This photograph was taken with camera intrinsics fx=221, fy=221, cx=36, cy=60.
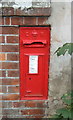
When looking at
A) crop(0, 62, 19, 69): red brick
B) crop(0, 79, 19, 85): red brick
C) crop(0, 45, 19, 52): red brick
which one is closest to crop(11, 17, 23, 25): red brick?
crop(0, 45, 19, 52): red brick

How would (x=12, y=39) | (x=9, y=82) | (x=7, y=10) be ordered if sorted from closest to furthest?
(x=7, y=10) → (x=12, y=39) → (x=9, y=82)

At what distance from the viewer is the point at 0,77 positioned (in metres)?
2.93

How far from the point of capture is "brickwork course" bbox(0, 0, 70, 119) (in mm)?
2756

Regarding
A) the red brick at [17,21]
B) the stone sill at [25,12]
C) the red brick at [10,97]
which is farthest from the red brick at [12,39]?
the red brick at [10,97]

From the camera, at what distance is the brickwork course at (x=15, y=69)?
2.76 m

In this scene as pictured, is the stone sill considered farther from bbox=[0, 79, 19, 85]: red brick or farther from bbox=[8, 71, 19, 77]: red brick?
bbox=[0, 79, 19, 85]: red brick

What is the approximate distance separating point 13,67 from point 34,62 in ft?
0.94

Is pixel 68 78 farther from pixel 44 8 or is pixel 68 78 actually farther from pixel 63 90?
pixel 44 8

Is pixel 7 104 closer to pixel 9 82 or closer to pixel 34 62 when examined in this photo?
pixel 9 82

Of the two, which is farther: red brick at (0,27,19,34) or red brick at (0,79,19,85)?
red brick at (0,79,19,85)

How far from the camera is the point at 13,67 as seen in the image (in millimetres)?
2920

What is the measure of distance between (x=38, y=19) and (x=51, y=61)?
22.6 inches

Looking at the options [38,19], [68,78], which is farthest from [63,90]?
[38,19]

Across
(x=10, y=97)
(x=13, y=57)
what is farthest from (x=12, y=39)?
(x=10, y=97)
